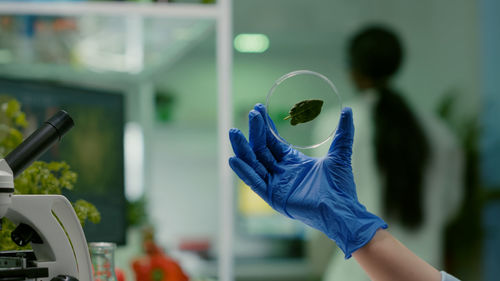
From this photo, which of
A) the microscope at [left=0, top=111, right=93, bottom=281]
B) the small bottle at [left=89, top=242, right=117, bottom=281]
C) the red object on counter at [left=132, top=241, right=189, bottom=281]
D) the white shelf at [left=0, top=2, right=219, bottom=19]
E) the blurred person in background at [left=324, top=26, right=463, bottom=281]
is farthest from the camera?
the blurred person in background at [left=324, top=26, right=463, bottom=281]

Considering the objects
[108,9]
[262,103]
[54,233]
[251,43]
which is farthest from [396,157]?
[54,233]

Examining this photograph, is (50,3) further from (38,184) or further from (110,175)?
(38,184)

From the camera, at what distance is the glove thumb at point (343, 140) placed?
103cm

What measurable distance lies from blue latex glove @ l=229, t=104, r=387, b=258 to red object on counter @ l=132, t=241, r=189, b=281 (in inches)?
22.6

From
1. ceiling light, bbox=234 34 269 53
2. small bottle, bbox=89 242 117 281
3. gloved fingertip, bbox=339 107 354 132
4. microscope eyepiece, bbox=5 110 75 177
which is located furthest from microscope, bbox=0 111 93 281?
ceiling light, bbox=234 34 269 53

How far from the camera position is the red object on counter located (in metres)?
1.49

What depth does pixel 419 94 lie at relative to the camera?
2.76 m

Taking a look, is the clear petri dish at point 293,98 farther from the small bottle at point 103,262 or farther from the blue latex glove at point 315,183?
the small bottle at point 103,262

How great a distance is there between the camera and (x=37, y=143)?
79 cm

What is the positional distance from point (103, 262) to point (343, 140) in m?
0.49

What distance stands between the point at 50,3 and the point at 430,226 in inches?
77.9

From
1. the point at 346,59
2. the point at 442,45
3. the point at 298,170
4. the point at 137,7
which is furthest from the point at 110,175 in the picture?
the point at 442,45

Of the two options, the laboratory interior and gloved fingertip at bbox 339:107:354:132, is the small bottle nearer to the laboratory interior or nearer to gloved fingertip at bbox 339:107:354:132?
gloved fingertip at bbox 339:107:354:132

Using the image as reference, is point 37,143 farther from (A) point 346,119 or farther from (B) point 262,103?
(B) point 262,103
